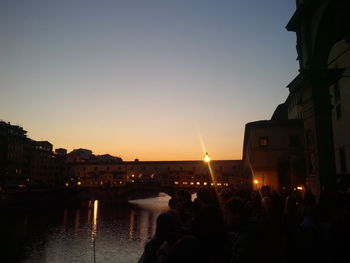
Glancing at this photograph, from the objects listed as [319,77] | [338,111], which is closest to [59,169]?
[338,111]

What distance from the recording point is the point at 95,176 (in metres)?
145

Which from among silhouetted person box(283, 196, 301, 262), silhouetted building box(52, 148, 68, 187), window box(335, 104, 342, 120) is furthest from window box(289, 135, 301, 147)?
silhouetted building box(52, 148, 68, 187)

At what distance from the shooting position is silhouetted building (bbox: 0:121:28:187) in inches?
4318

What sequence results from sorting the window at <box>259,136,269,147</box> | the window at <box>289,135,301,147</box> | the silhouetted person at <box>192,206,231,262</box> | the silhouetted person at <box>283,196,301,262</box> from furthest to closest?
1. the window at <box>259,136,269,147</box>
2. the window at <box>289,135,301,147</box>
3. the silhouetted person at <box>283,196,301,262</box>
4. the silhouetted person at <box>192,206,231,262</box>

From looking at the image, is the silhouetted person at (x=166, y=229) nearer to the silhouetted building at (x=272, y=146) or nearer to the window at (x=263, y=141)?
the silhouetted building at (x=272, y=146)

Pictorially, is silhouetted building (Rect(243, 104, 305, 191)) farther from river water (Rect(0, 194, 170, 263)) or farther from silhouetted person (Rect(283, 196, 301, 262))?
silhouetted person (Rect(283, 196, 301, 262))

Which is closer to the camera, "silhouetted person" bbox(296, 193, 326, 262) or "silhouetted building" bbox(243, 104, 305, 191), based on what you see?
"silhouetted person" bbox(296, 193, 326, 262)

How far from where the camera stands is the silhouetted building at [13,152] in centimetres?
10969

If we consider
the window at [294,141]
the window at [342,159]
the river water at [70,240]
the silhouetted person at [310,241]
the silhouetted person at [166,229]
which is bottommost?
the river water at [70,240]

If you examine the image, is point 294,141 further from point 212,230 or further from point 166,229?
point 212,230

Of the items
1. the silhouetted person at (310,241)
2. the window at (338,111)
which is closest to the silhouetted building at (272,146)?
the window at (338,111)

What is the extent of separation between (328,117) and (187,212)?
7.66 m

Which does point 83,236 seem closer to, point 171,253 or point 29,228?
point 29,228

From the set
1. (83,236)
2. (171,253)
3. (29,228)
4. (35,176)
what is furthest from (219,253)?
(35,176)
